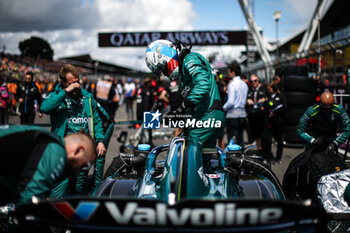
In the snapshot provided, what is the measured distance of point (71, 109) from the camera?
3930 millimetres

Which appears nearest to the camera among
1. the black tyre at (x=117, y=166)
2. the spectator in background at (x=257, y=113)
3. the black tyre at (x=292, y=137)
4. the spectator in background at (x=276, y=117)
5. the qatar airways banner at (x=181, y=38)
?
the black tyre at (x=117, y=166)

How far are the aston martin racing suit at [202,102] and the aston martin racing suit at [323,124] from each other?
75.7 inches

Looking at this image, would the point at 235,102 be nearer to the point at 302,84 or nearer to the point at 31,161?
the point at 302,84

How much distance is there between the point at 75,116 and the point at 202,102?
1484mm

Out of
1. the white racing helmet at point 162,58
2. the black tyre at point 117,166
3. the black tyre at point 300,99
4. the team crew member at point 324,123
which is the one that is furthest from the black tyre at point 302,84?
the black tyre at point 117,166

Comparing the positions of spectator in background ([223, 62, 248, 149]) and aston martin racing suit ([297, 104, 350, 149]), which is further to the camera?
spectator in background ([223, 62, 248, 149])

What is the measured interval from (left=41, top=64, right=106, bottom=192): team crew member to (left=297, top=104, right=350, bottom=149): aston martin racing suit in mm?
2898

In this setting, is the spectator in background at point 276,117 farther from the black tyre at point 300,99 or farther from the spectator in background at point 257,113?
the black tyre at point 300,99

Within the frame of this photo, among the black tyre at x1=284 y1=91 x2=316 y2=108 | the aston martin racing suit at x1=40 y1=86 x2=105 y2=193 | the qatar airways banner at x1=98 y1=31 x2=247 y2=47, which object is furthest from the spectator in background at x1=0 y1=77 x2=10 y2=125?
the qatar airways banner at x1=98 y1=31 x2=247 y2=47

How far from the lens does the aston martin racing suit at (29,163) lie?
1.96 meters

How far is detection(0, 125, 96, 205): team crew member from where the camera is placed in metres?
1.96

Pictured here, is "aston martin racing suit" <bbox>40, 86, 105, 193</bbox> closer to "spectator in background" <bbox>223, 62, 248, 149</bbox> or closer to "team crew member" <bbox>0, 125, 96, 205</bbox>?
"team crew member" <bbox>0, 125, 96, 205</bbox>

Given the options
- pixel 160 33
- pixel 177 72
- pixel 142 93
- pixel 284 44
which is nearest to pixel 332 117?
pixel 177 72

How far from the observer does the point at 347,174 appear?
10.9 ft
